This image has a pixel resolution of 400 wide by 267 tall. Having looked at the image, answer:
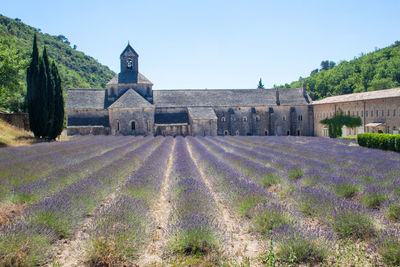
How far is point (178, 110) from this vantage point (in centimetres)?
3712

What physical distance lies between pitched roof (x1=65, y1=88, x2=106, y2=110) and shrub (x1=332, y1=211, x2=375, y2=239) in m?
34.5

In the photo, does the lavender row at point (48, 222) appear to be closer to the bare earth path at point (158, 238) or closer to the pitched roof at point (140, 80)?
the bare earth path at point (158, 238)

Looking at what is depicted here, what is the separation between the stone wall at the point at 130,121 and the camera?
32938mm

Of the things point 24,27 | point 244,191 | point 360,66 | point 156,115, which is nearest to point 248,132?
point 156,115

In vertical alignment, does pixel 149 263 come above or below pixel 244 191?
below

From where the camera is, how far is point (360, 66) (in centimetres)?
7188

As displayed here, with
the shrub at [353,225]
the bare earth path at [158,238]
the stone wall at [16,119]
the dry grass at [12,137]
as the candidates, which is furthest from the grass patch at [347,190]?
the stone wall at [16,119]

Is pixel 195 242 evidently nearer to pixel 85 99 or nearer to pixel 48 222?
pixel 48 222

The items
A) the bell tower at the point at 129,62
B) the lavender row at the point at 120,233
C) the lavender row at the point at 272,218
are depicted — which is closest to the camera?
the lavender row at the point at 120,233

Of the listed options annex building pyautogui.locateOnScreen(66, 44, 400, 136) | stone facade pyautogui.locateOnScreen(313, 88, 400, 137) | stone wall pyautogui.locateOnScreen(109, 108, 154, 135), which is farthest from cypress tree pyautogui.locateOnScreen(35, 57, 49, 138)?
stone facade pyautogui.locateOnScreen(313, 88, 400, 137)

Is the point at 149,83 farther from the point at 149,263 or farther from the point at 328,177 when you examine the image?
the point at 149,263

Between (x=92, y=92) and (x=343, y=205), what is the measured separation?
37538mm

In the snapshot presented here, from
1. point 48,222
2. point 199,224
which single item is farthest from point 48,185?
point 199,224

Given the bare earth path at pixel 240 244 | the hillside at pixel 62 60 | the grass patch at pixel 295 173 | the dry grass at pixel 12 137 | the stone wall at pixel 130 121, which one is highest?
the hillside at pixel 62 60
